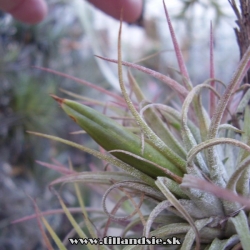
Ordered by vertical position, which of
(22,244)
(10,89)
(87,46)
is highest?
(87,46)

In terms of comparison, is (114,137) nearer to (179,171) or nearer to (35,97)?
(179,171)

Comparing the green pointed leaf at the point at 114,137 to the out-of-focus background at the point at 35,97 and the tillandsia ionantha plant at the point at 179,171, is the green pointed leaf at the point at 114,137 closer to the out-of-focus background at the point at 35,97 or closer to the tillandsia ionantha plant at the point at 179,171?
the tillandsia ionantha plant at the point at 179,171

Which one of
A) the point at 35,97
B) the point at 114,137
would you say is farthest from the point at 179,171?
the point at 35,97

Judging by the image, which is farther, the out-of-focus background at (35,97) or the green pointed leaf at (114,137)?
the out-of-focus background at (35,97)

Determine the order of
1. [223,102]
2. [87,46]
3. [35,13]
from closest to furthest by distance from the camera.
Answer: [223,102] < [35,13] < [87,46]

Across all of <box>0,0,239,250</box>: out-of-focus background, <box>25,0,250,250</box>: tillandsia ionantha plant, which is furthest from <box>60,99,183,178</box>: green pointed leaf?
<box>0,0,239,250</box>: out-of-focus background

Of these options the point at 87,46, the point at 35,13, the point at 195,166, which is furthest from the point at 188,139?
the point at 87,46

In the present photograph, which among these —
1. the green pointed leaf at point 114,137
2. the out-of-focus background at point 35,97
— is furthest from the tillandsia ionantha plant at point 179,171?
the out-of-focus background at point 35,97

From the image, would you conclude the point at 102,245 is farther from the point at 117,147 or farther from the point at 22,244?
the point at 22,244

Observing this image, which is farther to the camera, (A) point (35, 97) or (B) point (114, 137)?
(A) point (35, 97)

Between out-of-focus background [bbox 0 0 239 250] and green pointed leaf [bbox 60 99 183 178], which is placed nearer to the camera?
green pointed leaf [bbox 60 99 183 178]

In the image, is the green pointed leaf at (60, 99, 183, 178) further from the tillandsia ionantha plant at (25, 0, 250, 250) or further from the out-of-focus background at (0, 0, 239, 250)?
the out-of-focus background at (0, 0, 239, 250)
